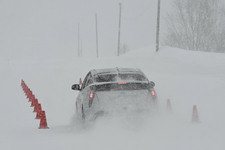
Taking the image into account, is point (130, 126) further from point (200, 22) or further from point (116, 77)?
point (200, 22)

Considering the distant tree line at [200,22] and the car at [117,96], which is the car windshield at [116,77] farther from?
the distant tree line at [200,22]

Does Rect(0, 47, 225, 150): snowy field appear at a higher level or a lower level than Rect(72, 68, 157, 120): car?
lower

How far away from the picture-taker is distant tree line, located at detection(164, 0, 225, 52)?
55062mm

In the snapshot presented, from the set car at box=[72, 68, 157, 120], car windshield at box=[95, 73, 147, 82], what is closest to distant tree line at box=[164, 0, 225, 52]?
car windshield at box=[95, 73, 147, 82]

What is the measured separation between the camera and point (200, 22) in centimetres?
5628

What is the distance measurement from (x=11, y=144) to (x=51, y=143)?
0.76 meters

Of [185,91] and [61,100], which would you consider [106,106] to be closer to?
[61,100]

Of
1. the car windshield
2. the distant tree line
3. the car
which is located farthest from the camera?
the distant tree line

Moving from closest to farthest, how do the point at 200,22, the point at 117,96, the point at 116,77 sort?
the point at 117,96 → the point at 116,77 → the point at 200,22

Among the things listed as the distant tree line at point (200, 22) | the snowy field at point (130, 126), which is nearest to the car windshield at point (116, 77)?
the snowy field at point (130, 126)

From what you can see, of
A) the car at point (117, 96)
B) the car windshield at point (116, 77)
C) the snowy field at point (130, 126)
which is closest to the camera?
the snowy field at point (130, 126)

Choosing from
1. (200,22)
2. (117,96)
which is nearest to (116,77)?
(117,96)

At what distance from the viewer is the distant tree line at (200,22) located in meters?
55.1

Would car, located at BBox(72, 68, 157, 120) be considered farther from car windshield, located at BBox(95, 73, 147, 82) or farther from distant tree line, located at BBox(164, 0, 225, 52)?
distant tree line, located at BBox(164, 0, 225, 52)
